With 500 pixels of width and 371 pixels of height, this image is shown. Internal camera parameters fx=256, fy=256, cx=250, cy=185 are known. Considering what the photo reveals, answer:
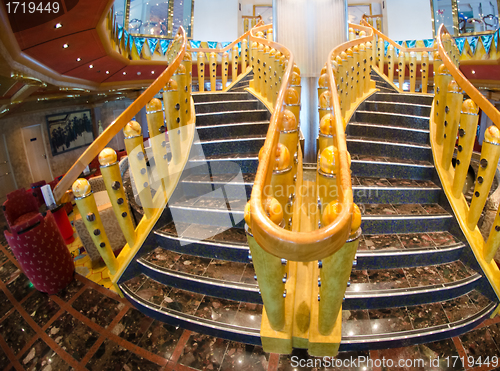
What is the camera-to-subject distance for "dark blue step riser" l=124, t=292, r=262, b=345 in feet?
5.34

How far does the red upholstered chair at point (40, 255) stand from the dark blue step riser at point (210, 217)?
4.07ft

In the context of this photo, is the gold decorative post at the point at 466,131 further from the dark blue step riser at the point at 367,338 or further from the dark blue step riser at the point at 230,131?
the dark blue step riser at the point at 230,131

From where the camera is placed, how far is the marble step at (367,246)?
6.11 feet

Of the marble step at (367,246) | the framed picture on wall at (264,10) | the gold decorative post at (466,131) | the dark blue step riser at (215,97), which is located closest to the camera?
the gold decorative post at (466,131)

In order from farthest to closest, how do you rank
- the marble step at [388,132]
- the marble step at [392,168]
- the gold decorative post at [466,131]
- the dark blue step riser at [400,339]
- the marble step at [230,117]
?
the marble step at [230,117] < the marble step at [388,132] < the marble step at [392,168] < the gold decorative post at [466,131] < the dark blue step riser at [400,339]

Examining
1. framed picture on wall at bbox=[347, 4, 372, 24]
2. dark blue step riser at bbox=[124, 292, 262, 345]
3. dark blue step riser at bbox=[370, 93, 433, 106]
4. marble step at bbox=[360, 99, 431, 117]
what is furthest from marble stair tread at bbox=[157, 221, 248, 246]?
framed picture on wall at bbox=[347, 4, 372, 24]

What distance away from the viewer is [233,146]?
2.84 metres

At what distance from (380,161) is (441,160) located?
49 centimetres

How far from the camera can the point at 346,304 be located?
1.68 meters

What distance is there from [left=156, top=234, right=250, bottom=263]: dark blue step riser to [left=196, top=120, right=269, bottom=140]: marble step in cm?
129

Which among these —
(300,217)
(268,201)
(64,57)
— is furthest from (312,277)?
(64,57)

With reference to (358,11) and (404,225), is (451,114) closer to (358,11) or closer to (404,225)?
(404,225)

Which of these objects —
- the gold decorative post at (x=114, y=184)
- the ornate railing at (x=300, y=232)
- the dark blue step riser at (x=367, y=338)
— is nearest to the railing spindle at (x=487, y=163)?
the dark blue step riser at (x=367, y=338)

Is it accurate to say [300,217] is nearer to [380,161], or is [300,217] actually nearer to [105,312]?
[380,161]
